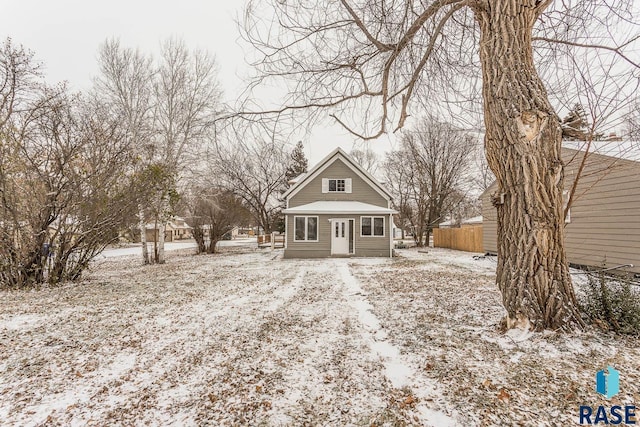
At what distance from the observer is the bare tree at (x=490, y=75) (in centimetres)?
332

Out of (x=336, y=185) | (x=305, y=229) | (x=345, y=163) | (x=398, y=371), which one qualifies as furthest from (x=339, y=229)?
(x=398, y=371)

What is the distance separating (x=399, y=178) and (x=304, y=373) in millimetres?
24611

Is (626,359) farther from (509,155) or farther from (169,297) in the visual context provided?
(169,297)

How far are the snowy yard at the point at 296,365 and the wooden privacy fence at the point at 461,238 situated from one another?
13575 mm

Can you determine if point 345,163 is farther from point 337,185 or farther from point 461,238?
point 461,238

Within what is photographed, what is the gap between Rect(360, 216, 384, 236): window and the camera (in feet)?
49.2

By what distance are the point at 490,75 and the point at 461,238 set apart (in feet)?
57.3

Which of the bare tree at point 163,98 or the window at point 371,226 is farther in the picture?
the window at point 371,226

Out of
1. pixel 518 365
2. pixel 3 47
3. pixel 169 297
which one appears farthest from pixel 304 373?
pixel 3 47

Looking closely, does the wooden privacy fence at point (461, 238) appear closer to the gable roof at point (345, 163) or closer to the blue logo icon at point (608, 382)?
the gable roof at point (345, 163)

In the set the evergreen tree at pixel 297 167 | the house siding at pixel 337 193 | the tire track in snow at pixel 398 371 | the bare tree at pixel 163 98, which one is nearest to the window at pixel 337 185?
the house siding at pixel 337 193

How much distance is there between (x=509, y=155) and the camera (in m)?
3.40

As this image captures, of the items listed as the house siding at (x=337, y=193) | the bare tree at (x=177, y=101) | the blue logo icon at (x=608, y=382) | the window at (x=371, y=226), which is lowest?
the blue logo icon at (x=608, y=382)

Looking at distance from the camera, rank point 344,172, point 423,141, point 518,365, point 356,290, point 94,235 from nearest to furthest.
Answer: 1. point 518,365
2. point 356,290
3. point 94,235
4. point 344,172
5. point 423,141
